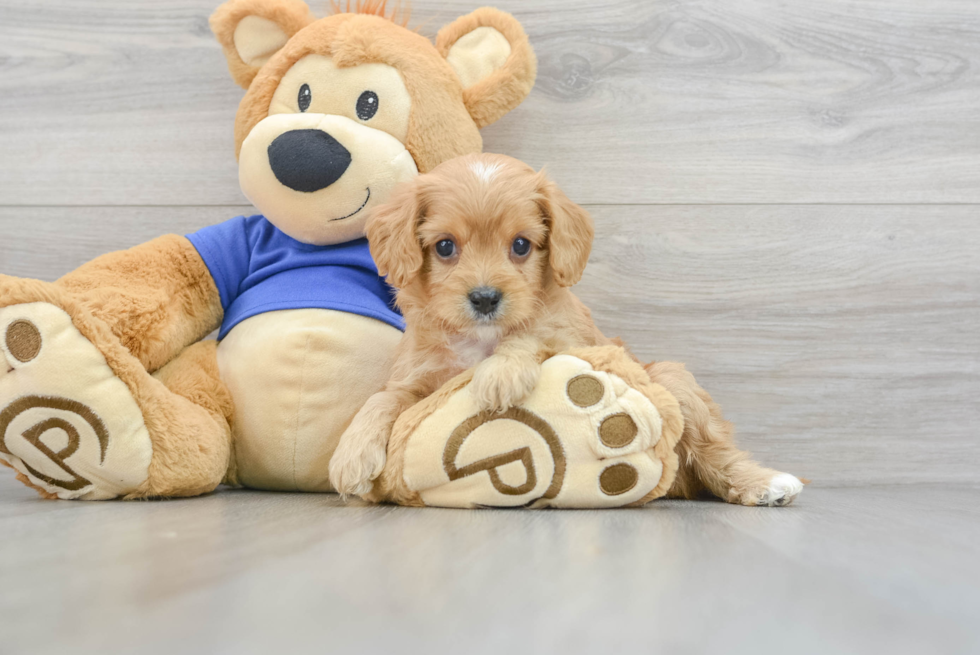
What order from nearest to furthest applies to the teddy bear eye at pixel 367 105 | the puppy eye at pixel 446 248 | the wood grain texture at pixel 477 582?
1. the wood grain texture at pixel 477 582
2. the puppy eye at pixel 446 248
3. the teddy bear eye at pixel 367 105

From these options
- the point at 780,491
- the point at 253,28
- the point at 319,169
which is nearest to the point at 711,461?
the point at 780,491

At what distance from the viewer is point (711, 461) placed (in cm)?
124

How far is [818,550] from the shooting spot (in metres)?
0.84

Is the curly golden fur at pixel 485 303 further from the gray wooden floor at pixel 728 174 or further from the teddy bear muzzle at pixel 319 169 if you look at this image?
the gray wooden floor at pixel 728 174

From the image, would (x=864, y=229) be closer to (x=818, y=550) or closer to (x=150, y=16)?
(x=818, y=550)

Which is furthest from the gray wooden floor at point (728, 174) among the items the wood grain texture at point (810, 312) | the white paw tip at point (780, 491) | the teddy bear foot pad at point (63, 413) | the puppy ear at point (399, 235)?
the teddy bear foot pad at point (63, 413)

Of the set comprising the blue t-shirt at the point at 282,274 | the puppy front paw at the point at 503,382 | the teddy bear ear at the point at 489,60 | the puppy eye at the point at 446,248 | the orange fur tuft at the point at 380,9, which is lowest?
the puppy front paw at the point at 503,382

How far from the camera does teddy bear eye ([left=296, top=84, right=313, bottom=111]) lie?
135cm

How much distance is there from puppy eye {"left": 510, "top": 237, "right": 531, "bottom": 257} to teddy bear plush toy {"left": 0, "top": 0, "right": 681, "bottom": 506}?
0.64 feet

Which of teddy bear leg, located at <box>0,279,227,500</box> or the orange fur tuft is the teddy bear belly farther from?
the orange fur tuft

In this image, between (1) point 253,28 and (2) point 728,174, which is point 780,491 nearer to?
(2) point 728,174

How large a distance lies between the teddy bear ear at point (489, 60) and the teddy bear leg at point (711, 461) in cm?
64

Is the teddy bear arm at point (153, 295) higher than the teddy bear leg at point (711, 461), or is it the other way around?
the teddy bear arm at point (153, 295)

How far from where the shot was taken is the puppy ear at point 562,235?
114cm
